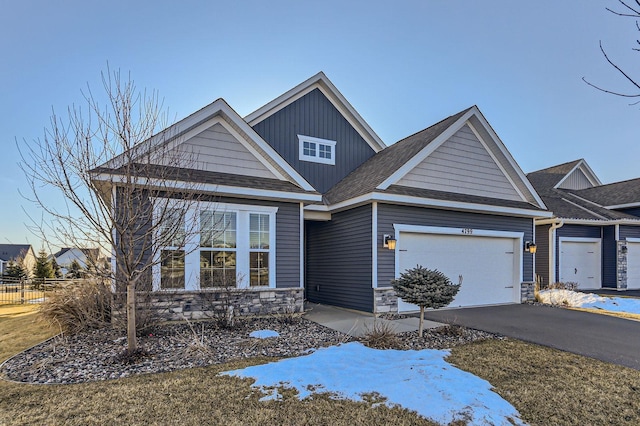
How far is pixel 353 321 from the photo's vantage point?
8.41 meters

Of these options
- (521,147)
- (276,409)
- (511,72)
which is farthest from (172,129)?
(521,147)

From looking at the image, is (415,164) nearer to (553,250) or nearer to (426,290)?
(426,290)

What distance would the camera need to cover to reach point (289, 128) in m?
11.8

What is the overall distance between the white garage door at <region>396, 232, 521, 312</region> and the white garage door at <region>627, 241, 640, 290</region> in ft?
26.1

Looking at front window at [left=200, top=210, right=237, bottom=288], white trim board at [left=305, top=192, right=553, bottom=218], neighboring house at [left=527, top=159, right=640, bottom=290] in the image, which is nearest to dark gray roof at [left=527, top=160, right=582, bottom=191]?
neighboring house at [left=527, top=159, right=640, bottom=290]

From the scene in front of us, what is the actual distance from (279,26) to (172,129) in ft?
19.0

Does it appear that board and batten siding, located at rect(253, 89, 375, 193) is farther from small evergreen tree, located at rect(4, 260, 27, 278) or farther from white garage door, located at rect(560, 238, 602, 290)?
small evergreen tree, located at rect(4, 260, 27, 278)

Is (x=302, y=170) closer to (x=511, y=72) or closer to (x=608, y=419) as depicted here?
(x=511, y=72)

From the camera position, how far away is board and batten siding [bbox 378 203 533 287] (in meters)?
9.34

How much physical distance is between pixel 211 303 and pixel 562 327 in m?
8.06

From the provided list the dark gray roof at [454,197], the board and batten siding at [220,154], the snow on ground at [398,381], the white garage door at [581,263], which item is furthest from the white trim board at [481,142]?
the snow on ground at [398,381]

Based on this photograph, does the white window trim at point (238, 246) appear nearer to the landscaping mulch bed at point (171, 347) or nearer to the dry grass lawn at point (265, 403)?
the landscaping mulch bed at point (171, 347)

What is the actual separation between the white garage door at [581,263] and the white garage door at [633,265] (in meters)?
1.20

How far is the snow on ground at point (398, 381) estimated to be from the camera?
3742 millimetres
